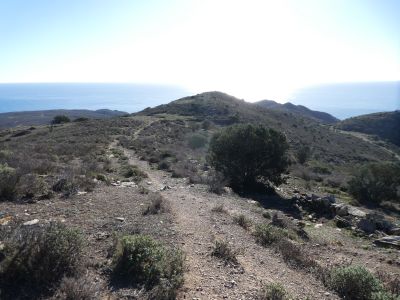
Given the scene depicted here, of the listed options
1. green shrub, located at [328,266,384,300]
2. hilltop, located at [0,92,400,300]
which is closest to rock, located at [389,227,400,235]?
hilltop, located at [0,92,400,300]

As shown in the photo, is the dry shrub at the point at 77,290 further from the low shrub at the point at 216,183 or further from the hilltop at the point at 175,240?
the low shrub at the point at 216,183

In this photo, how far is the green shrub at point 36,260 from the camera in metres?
5.65

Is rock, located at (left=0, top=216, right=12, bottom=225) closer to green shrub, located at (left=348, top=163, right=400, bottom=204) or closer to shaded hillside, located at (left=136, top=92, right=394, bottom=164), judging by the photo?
green shrub, located at (left=348, top=163, right=400, bottom=204)

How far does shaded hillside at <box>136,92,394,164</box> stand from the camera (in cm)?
6241

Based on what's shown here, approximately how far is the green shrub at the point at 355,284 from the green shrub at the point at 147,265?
10.8 feet

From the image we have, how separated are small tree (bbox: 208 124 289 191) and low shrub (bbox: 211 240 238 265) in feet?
40.4

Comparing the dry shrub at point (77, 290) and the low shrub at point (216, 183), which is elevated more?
the dry shrub at point (77, 290)

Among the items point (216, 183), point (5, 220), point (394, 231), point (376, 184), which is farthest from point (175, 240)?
point (376, 184)

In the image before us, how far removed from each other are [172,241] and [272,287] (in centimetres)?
314

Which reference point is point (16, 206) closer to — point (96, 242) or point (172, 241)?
point (96, 242)

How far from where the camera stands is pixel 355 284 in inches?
285

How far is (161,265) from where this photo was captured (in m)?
6.57

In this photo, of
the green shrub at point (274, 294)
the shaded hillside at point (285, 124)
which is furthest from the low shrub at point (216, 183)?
the shaded hillside at point (285, 124)

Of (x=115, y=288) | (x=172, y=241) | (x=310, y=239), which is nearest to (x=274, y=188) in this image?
(x=310, y=239)
